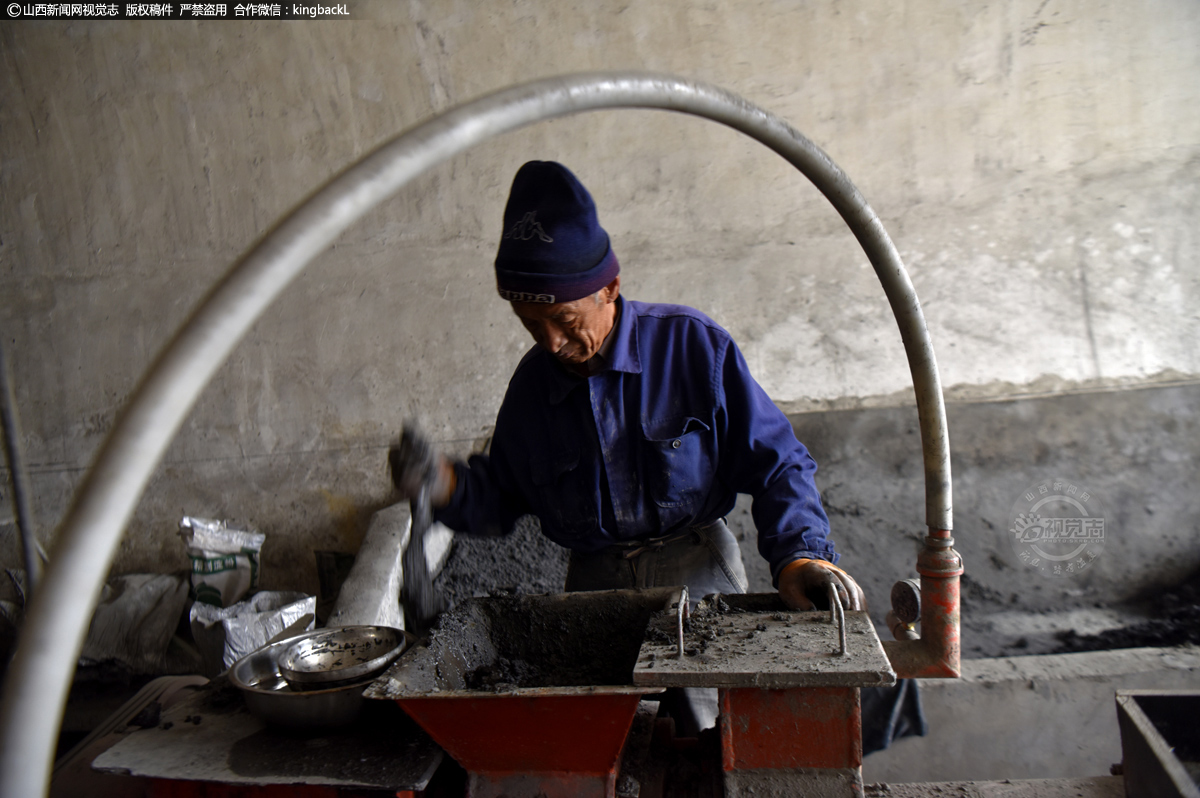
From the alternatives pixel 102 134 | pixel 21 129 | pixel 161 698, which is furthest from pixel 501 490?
pixel 21 129

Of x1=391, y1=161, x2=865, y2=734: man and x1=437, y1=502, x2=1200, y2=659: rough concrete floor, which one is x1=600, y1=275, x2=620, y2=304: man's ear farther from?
x1=437, y1=502, x2=1200, y2=659: rough concrete floor

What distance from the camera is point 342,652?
4.88 ft

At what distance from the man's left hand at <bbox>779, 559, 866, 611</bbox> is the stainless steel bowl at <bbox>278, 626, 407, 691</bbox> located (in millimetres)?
811

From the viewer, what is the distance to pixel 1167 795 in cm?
156

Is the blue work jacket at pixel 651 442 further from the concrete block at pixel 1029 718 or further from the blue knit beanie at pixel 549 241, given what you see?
the concrete block at pixel 1029 718

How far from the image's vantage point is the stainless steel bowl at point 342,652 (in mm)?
1287

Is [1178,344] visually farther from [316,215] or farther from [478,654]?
[316,215]

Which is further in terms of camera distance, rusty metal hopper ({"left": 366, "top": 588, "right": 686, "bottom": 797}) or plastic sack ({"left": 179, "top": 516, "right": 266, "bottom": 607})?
plastic sack ({"left": 179, "top": 516, "right": 266, "bottom": 607})

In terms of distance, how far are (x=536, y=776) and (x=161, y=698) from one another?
125 cm

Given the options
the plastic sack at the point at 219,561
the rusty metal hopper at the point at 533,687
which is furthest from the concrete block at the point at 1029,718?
the plastic sack at the point at 219,561

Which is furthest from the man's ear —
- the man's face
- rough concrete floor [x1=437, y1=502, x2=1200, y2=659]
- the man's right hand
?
rough concrete floor [x1=437, y1=502, x2=1200, y2=659]

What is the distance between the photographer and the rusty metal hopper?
3.62 ft

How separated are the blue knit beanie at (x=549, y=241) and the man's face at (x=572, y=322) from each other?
39 mm

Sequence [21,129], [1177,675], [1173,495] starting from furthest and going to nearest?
[21,129] < [1173,495] < [1177,675]
